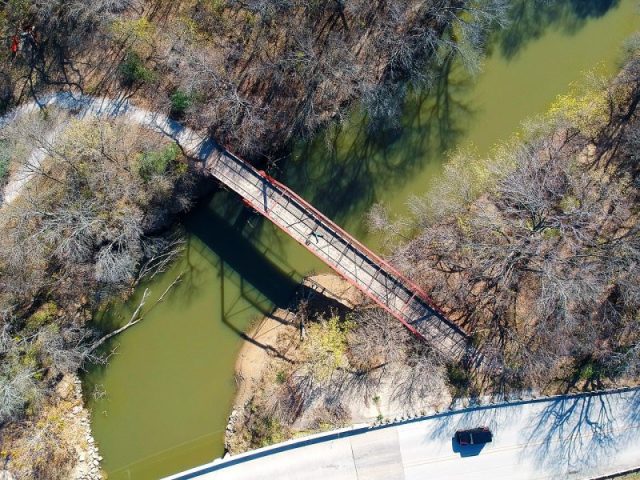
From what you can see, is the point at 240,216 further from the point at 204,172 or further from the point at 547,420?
the point at 547,420

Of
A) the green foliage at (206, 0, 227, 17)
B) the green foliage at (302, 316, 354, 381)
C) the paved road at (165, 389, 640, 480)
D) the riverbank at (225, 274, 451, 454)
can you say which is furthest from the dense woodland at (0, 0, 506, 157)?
the paved road at (165, 389, 640, 480)

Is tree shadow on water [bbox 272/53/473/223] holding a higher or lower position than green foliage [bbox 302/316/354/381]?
higher

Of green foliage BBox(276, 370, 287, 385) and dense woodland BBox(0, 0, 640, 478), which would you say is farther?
green foliage BBox(276, 370, 287, 385)

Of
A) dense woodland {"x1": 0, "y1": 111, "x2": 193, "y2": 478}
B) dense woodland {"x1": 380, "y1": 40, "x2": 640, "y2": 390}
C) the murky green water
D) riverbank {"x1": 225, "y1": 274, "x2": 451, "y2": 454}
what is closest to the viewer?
dense woodland {"x1": 380, "y1": 40, "x2": 640, "y2": 390}

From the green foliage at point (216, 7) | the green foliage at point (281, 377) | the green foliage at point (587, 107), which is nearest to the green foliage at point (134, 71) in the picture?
the green foliage at point (216, 7)

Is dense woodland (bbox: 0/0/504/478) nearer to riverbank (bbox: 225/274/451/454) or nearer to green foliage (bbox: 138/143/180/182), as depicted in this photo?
green foliage (bbox: 138/143/180/182)

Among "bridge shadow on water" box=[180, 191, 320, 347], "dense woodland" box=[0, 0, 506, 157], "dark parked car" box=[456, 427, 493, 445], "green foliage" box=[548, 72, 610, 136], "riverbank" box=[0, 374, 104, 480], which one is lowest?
"riverbank" box=[0, 374, 104, 480]

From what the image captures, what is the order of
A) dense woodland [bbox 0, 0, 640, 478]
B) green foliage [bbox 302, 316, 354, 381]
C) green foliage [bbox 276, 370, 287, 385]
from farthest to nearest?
green foliage [bbox 276, 370, 287, 385]
green foliage [bbox 302, 316, 354, 381]
dense woodland [bbox 0, 0, 640, 478]
